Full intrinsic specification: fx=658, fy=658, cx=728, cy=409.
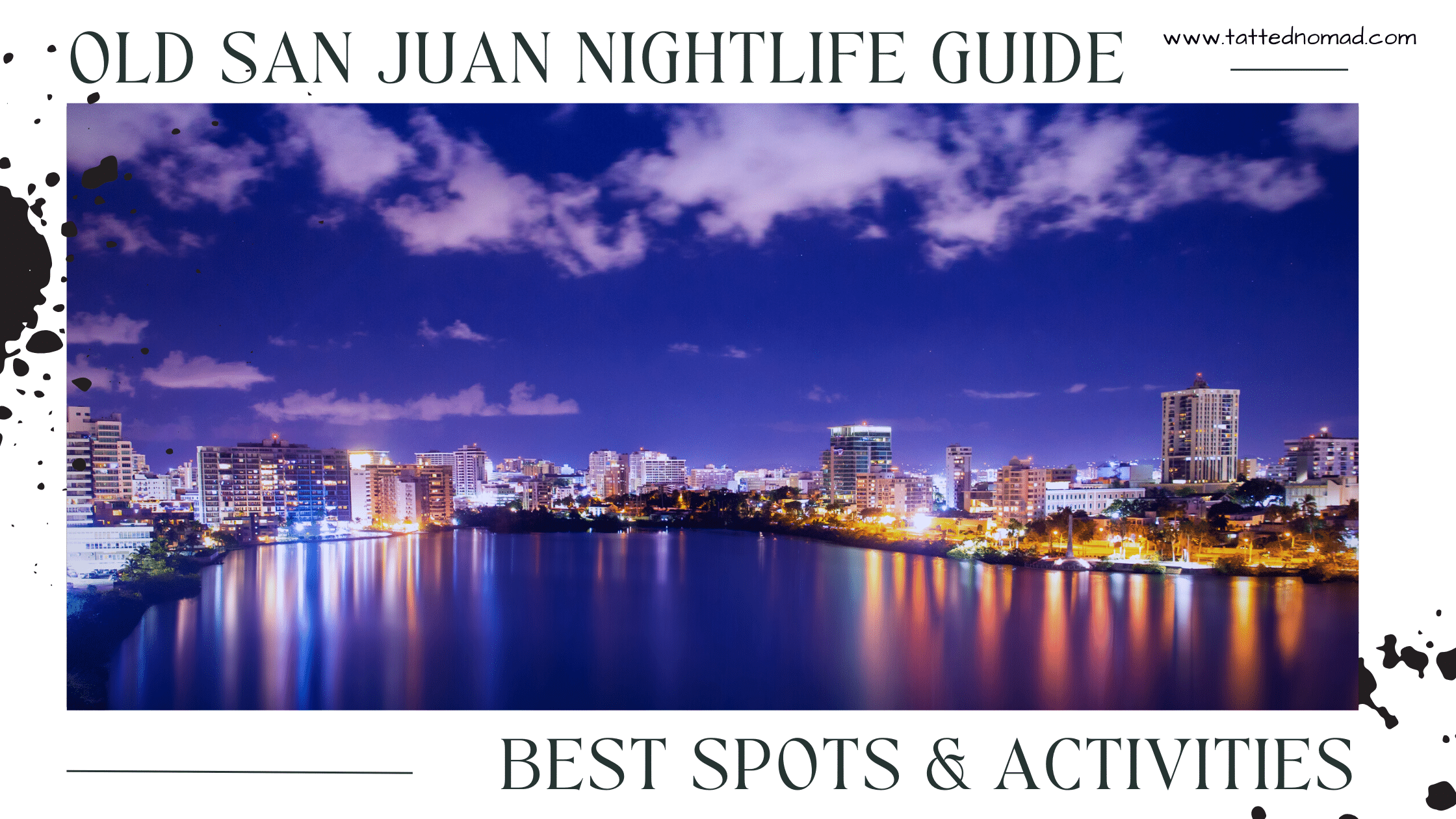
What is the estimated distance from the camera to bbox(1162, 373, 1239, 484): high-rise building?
4074 mm

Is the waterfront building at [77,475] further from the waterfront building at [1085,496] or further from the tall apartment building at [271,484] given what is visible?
the waterfront building at [1085,496]

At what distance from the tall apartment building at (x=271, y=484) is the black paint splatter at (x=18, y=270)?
6.75ft

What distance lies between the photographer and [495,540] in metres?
6.68

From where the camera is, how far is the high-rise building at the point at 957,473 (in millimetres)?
5046

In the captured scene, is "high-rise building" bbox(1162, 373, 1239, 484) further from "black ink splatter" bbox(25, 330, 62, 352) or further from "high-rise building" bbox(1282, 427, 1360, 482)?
"black ink splatter" bbox(25, 330, 62, 352)

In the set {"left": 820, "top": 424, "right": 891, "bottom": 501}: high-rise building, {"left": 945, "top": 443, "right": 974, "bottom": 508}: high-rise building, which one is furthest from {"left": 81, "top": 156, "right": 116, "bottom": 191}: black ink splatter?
{"left": 945, "top": 443, "right": 974, "bottom": 508}: high-rise building

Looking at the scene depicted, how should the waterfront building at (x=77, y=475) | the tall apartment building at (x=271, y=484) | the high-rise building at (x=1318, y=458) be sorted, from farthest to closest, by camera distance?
the tall apartment building at (x=271, y=484) < the high-rise building at (x=1318, y=458) < the waterfront building at (x=77, y=475)

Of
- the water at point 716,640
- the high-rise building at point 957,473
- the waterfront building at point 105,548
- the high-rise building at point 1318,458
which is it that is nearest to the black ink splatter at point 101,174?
the waterfront building at point 105,548

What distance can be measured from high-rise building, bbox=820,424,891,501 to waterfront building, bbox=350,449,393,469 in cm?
341

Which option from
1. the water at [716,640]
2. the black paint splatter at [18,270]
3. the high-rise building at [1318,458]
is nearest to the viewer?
the black paint splatter at [18,270]

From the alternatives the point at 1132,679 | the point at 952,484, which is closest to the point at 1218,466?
the point at 952,484

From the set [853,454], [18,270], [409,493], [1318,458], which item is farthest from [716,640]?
[1318,458]
